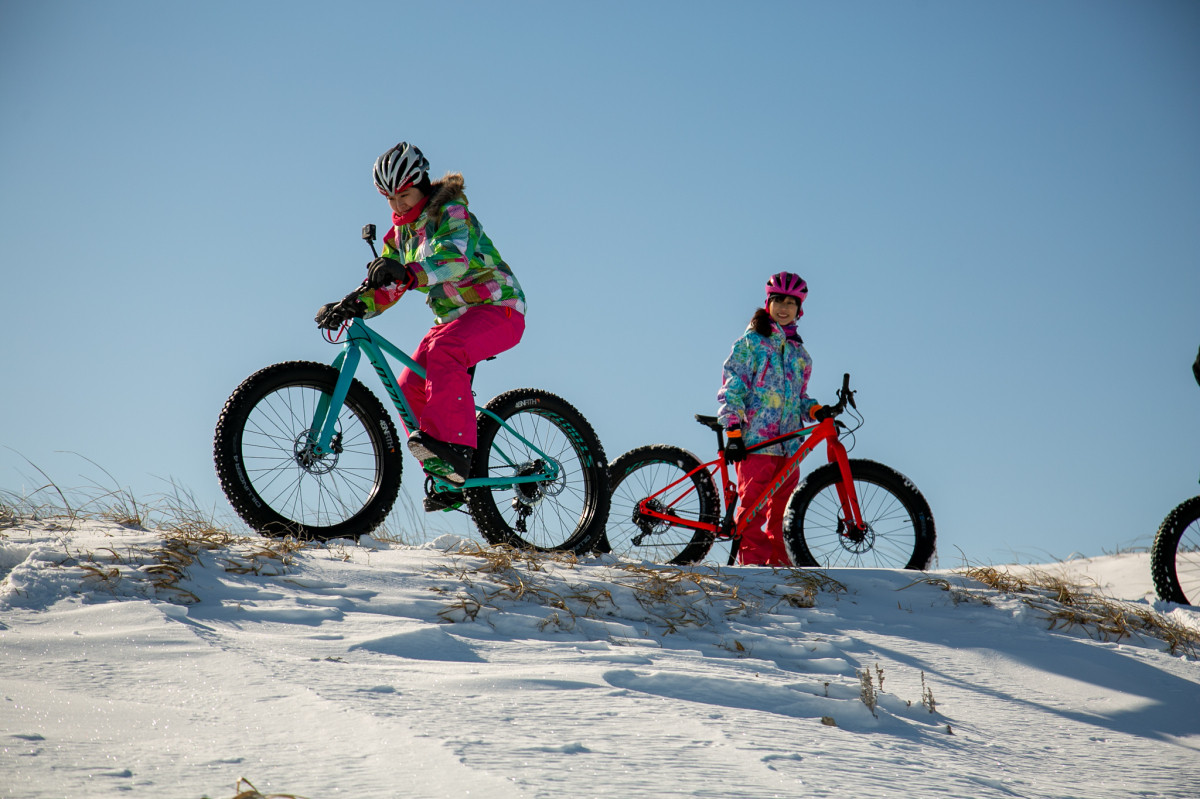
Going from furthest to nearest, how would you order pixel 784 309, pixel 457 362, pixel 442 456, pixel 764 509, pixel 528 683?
pixel 784 309, pixel 764 509, pixel 457 362, pixel 442 456, pixel 528 683

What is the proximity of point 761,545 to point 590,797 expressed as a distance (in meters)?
5.14

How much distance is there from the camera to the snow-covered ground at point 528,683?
182cm

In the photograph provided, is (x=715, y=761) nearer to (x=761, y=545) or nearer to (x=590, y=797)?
(x=590, y=797)

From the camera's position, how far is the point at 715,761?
1.96 meters

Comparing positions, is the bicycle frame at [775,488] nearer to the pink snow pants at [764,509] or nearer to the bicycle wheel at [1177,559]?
the pink snow pants at [764,509]

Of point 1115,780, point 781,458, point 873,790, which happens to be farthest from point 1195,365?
point 873,790

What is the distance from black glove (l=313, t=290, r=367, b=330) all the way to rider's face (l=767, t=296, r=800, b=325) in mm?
3466

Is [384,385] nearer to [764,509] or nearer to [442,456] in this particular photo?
[442,456]

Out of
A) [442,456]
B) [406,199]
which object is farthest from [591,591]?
[406,199]

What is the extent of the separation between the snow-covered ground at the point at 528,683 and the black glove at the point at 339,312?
116cm

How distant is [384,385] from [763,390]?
10.2 feet

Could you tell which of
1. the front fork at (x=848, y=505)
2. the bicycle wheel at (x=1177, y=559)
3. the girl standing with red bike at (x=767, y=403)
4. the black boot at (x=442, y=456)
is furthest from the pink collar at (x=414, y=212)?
the bicycle wheel at (x=1177, y=559)

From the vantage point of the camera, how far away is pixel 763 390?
6.79m

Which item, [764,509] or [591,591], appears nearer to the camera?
[591,591]
